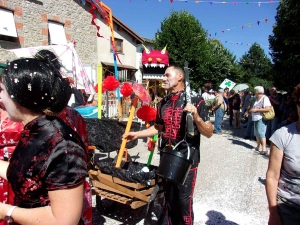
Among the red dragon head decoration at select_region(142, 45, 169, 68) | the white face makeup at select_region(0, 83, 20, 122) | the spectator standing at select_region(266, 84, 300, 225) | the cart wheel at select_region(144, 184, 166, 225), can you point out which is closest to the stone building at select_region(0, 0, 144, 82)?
→ the red dragon head decoration at select_region(142, 45, 169, 68)

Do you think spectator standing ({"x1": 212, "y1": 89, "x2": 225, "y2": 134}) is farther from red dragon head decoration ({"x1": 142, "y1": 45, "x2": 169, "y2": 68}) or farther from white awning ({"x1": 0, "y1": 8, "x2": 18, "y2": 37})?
white awning ({"x1": 0, "y1": 8, "x2": 18, "y2": 37})

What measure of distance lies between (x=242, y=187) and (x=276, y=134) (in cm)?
294

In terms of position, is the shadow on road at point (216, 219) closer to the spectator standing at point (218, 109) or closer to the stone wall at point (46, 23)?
the spectator standing at point (218, 109)

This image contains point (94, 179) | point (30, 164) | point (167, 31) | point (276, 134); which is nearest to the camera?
point (30, 164)

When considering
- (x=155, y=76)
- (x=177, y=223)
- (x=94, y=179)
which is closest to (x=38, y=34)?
(x=155, y=76)

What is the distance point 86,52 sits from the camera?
1532 cm

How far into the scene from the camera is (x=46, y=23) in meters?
12.7

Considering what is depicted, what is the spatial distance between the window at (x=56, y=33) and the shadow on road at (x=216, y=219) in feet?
39.1

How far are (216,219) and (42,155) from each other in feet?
9.52

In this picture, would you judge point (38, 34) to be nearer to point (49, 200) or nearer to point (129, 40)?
point (129, 40)

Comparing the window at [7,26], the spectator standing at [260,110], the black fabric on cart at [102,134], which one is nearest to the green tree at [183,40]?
the window at [7,26]

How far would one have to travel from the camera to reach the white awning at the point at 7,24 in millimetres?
10672

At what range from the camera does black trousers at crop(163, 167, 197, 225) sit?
7.87 feet

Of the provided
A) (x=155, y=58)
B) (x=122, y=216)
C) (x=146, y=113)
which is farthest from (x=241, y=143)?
(x=122, y=216)
